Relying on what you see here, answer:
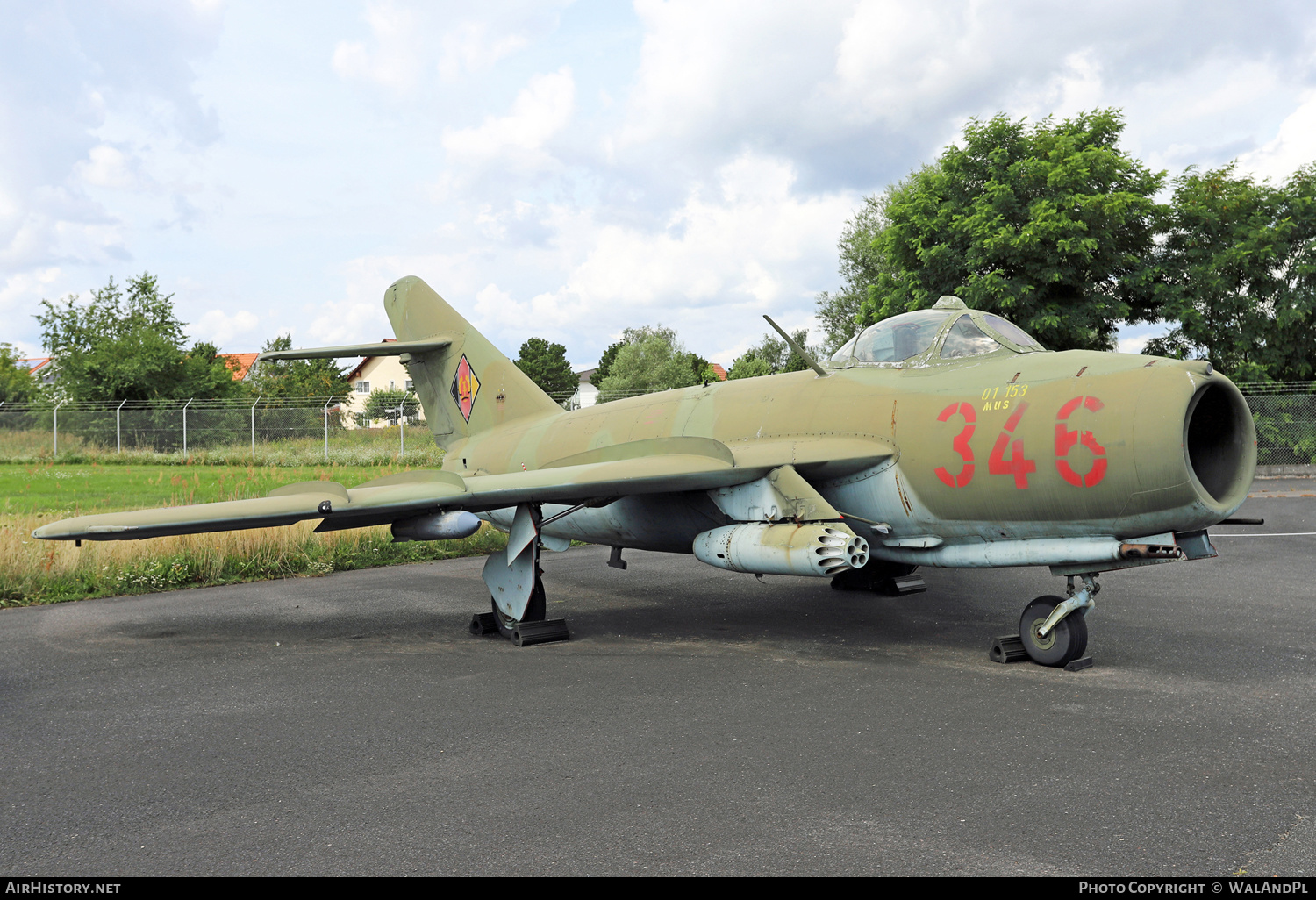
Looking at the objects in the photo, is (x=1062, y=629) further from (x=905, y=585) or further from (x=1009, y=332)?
(x=905, y=585)

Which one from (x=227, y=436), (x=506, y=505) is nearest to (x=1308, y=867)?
(x=506, y=505)

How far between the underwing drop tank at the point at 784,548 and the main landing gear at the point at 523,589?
150cm

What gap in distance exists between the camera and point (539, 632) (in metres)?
7.40

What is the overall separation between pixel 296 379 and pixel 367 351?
67374 mm

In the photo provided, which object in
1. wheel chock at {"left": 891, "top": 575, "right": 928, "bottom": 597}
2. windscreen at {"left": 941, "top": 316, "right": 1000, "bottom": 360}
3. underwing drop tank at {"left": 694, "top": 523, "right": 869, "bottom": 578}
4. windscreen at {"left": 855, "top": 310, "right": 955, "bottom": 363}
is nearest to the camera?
underwing drop tank at {"left": 694, "top": 523, "right": 869, "bottom": 578}

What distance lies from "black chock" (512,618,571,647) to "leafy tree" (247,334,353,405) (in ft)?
214

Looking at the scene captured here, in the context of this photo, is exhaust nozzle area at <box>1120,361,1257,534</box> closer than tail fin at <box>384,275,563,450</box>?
Yes

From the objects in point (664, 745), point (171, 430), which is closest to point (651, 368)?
point (171, 430)

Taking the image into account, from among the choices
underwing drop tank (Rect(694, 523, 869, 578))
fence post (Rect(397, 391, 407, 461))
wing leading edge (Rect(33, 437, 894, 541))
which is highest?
fence post (Rect(397, 391, 407, 461))

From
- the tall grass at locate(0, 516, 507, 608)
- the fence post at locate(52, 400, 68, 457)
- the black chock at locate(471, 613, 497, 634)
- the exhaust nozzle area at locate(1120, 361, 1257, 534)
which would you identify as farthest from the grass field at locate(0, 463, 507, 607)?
the fence post at locate(52, 400, 68, 457)

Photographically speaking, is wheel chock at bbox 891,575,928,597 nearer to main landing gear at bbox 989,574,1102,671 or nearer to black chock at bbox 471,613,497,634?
main landing gear at bbox 989,574,1102,671

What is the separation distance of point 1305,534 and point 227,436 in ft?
111

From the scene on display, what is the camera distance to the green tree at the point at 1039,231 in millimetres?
25312

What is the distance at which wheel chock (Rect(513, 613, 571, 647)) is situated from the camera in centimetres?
735
